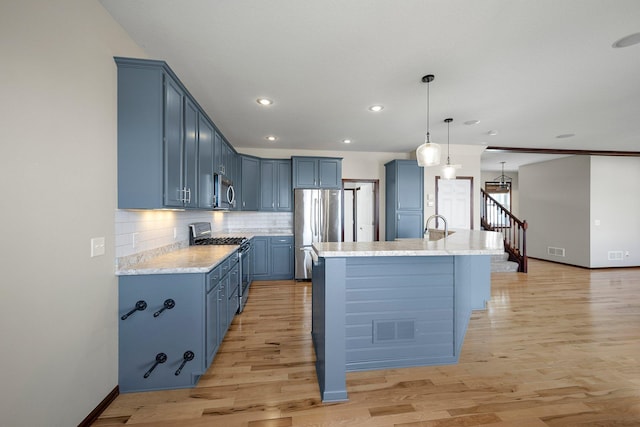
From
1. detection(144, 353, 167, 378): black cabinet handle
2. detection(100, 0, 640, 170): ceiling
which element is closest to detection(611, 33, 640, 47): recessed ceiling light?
detection(100, 0, 640, 170): ceiling

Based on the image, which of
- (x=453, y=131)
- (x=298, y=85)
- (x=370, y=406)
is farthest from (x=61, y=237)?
(x=453, y=131)

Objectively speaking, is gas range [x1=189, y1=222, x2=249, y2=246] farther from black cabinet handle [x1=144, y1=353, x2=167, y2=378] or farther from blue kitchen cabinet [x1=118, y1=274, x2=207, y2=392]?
black cabinet handle [x1=144, y1=353, x2=167, y2=378]

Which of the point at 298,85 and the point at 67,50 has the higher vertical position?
the point at 298,85

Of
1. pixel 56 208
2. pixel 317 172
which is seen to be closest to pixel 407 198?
pixel 317 172

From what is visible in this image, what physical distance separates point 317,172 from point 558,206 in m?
6.39

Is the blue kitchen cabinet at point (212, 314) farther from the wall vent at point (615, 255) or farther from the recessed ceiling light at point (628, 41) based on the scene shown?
the wall vent at point (615, 255)

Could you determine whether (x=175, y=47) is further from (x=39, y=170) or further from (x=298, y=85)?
(x=39, y=170)

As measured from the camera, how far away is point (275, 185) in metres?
5.25

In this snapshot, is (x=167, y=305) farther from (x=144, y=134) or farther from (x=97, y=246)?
(x=144, y=134)

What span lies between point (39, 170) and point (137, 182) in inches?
25.1

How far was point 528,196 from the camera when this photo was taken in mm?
7617

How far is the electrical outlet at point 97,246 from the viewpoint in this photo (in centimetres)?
166

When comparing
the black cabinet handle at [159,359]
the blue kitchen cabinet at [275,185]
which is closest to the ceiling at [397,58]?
the blue kitchen cabinet at [275,185]

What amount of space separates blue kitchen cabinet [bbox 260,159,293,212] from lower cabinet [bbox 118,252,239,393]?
A: 3.34m
